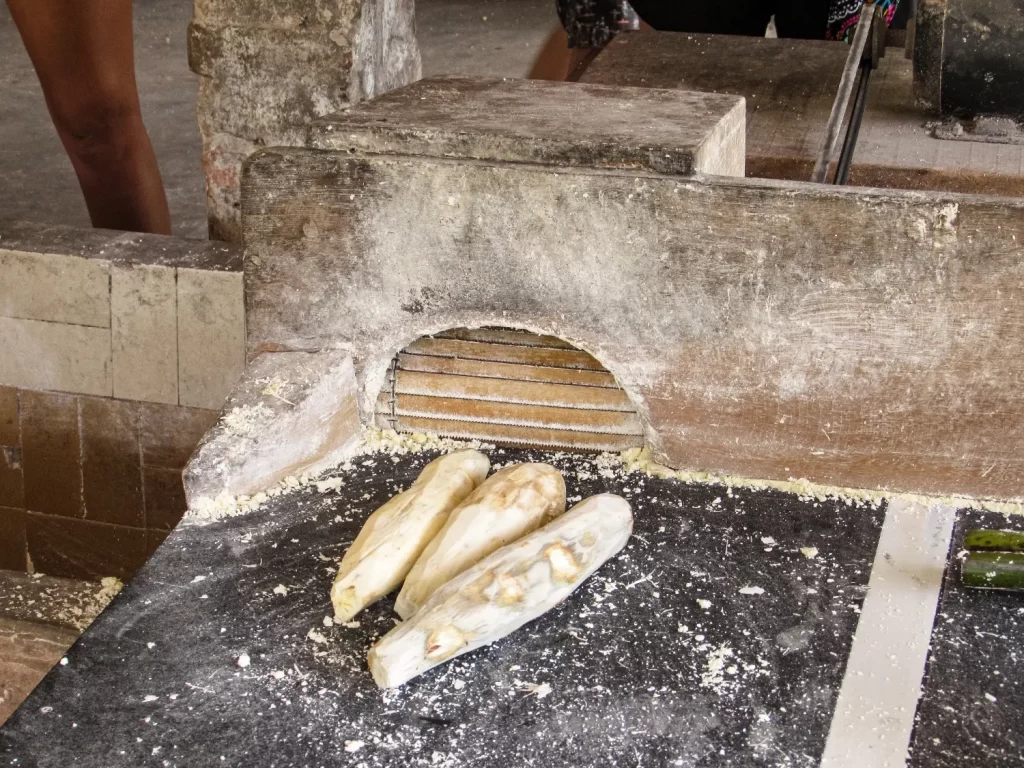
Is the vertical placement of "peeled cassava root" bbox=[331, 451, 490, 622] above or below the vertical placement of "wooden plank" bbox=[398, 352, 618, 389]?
below

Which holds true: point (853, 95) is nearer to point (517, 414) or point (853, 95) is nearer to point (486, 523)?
point (517, 414)

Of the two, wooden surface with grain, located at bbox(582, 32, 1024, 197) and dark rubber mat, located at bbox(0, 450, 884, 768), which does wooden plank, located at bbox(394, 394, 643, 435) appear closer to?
dark rubber mat, located at bbox(0, 450, 884, 768)

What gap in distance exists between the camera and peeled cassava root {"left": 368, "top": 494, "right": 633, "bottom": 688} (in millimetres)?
1634

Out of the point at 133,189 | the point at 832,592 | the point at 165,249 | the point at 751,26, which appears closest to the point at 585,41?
the point at 751,26

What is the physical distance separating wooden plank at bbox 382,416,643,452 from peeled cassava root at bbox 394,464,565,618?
0.92 ft

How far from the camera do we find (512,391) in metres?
2.28

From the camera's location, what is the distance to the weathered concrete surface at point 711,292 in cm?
200

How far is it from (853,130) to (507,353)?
1.57 metres

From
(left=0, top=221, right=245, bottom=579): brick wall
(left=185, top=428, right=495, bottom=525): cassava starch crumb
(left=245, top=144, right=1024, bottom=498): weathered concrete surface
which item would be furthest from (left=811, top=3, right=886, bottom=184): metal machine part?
(left=0, top=221, right=245, bottom=579): brick wall

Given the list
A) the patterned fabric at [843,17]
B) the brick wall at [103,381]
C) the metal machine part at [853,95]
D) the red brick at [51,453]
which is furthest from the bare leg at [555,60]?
the red brick at [51,453]

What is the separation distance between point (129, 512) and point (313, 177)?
2074mm

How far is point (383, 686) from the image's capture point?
1.63 meters

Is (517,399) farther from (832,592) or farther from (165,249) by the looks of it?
(165,249)

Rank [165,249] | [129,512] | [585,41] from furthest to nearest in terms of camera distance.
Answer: [585,41] → [129,512] → [165,249]
